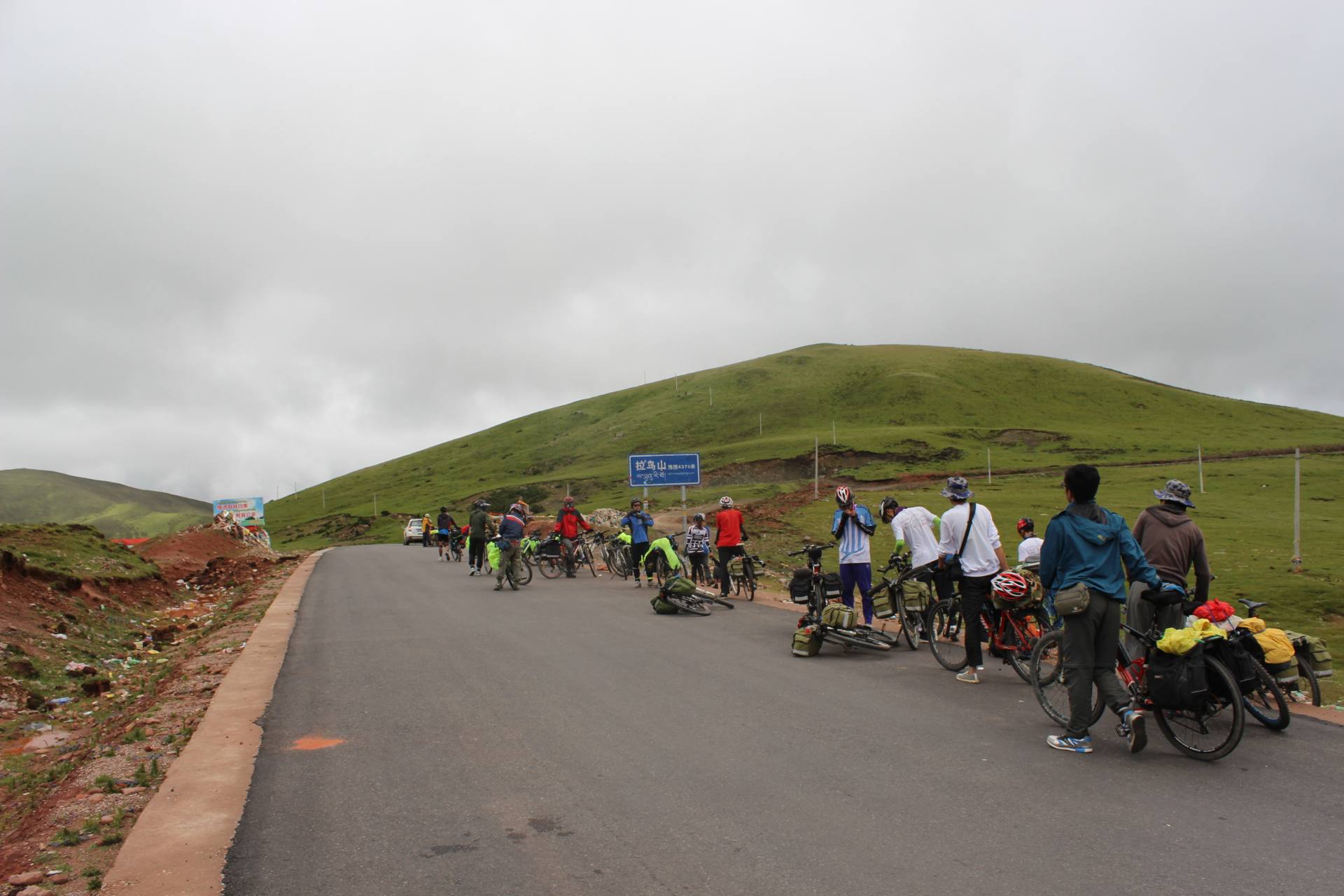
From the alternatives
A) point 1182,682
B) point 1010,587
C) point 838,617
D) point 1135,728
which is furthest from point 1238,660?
point 838,617

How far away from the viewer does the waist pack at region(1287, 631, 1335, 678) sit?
7516 mm

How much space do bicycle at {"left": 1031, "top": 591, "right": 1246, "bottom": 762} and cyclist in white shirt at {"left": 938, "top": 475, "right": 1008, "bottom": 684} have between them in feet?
5.65

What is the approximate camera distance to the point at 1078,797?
18.6ft

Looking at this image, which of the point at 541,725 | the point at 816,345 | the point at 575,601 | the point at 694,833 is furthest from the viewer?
the point at 816,345

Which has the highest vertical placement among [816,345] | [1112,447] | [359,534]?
[816,345]

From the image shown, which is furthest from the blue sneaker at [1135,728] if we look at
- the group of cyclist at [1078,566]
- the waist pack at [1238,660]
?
the waist pack at [1238,660]

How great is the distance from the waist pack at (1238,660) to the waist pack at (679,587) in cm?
904

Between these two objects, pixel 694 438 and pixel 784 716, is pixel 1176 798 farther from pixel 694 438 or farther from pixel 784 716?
pixel 694 438

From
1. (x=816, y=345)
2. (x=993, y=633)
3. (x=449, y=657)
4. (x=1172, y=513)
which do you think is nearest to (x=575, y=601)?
(x=449, y=657)

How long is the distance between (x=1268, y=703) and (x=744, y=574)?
1092cm

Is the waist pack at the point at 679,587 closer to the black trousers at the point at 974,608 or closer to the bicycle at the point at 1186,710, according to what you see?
the black trousers at the point at 974,608

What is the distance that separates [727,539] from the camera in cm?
1716

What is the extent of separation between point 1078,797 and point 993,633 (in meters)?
4.07

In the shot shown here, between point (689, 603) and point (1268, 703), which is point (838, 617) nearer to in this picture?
point (1268, 703)
